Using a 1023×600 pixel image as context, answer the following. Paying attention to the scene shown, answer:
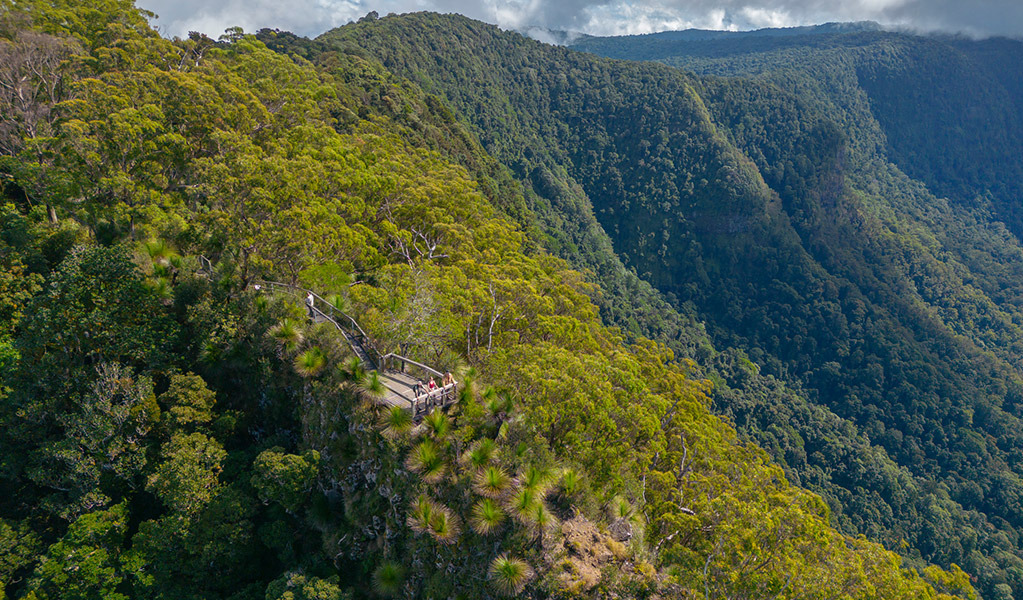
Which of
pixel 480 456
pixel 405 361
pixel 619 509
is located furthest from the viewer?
pixel 405 361

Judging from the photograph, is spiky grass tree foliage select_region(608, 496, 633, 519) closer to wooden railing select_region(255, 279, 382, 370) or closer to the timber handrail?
the timber handrail

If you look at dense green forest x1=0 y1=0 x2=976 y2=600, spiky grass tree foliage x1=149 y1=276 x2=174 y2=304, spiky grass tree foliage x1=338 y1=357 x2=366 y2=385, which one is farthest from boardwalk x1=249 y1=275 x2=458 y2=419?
spiky grass tree foliage x1=149 y1=276 x2=174 y2=304

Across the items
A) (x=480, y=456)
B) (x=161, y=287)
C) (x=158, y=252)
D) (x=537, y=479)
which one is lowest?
(x=537, y=479)

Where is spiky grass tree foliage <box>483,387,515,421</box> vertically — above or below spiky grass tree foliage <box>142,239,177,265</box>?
below

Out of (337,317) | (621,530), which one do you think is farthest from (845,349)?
(337,317)

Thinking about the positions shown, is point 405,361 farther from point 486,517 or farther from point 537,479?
point 537,479
